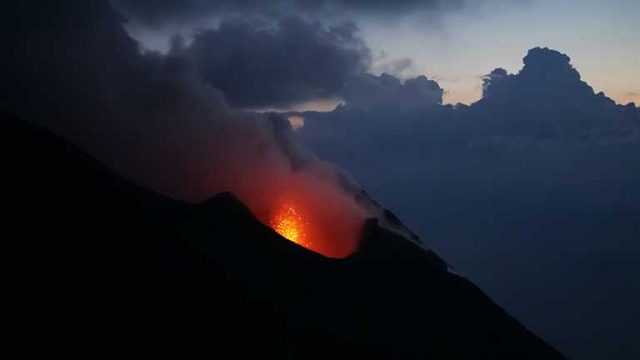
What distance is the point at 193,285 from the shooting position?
47.0 m

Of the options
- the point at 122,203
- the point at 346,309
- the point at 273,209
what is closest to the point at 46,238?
the point at 122,203

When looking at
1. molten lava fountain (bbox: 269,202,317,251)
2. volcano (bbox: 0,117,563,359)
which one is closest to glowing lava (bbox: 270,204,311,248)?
molten lava fountain (bbox: 269,202,317,251)

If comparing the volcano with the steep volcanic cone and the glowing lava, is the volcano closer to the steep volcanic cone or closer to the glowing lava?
the glowing lava

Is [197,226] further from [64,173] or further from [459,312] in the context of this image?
[459,312]

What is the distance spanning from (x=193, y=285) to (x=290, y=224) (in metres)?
29.9

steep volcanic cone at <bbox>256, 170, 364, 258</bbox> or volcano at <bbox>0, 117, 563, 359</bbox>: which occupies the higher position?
steep volcanic cone at <bbox>256, 170, 364, 258</bbox>

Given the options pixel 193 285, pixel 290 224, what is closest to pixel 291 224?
pixel 290 224

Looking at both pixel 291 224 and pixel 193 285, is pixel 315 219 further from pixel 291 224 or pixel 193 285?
pixel 193 285

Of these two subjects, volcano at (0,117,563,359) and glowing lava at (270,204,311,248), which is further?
glowing lava at (270,204,311,248)

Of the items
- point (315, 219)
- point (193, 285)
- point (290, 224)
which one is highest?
point (315, 219)

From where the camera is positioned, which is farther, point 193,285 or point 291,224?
point 291,224

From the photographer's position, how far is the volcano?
4094 cm

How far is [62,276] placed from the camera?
142 feet

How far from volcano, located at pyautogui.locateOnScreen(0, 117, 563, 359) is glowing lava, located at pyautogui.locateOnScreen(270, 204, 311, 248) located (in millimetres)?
849
